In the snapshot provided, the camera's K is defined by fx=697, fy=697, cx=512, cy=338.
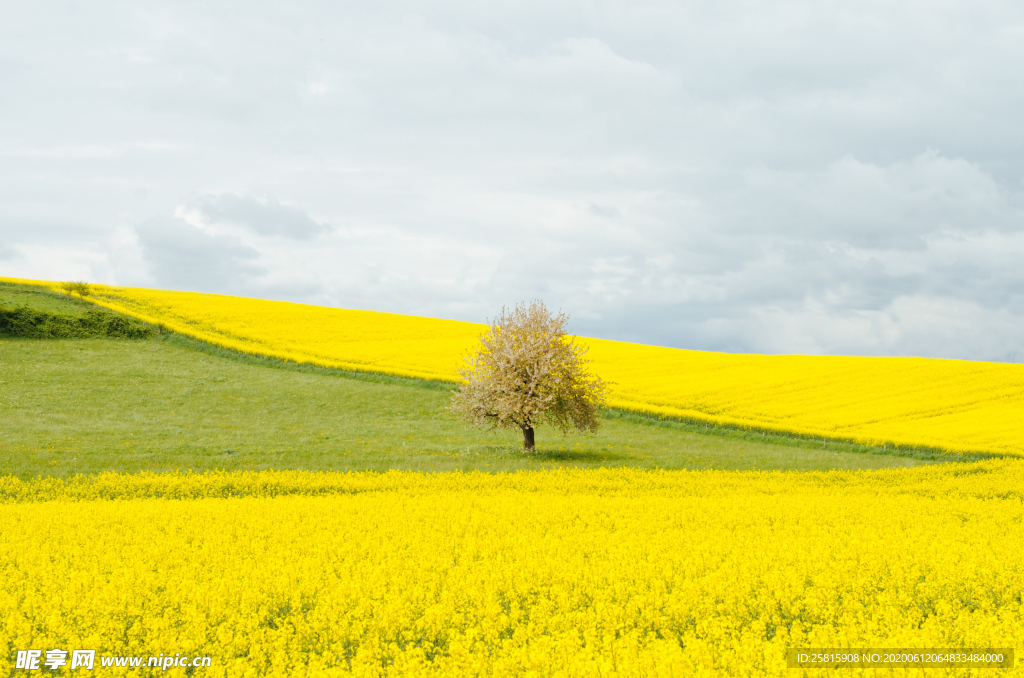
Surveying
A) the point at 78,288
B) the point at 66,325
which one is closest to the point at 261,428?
the point at 66,325

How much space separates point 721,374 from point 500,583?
1538 inches

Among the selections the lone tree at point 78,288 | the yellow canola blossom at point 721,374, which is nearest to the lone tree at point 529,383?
the yellow canola blossom at point 721,374

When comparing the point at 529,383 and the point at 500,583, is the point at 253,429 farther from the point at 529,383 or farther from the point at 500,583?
the point at 500,583

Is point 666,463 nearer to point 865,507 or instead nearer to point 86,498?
point 865,507

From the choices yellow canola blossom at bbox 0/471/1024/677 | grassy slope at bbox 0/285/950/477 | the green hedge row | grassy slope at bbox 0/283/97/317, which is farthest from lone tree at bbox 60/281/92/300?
yellow canola blossom at bbox 0/471/1024/677

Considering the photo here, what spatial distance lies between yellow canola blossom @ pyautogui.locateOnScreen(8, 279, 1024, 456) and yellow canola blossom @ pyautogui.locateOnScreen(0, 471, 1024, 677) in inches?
724

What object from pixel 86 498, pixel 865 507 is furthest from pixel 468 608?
pixel 86 498

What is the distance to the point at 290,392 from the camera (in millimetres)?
34906

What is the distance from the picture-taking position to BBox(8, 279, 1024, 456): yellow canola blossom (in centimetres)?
3306

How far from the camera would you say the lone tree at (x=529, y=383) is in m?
25.5

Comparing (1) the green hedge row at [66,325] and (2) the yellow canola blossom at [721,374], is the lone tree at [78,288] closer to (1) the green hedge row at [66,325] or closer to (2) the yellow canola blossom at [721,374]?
(2) the yellow canola blossom at [721,374]

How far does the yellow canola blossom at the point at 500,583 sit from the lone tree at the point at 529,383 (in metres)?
10.1

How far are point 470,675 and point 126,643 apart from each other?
3828 mm

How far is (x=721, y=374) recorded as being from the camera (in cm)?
4525
